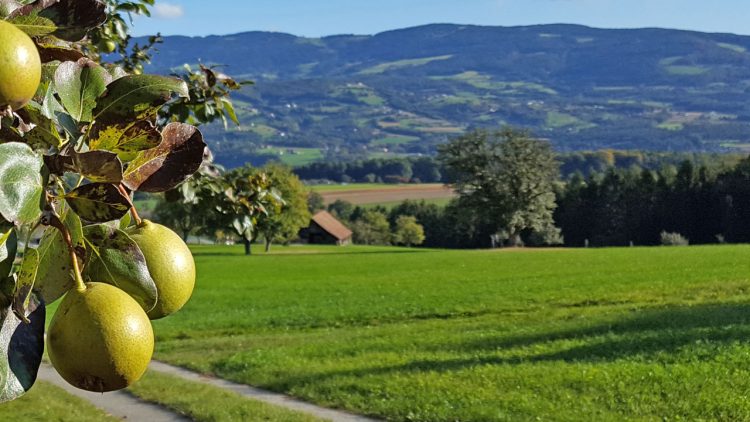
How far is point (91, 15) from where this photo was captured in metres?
0.88

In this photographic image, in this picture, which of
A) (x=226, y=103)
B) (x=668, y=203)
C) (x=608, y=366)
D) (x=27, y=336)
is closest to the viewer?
(x=27, y=336)

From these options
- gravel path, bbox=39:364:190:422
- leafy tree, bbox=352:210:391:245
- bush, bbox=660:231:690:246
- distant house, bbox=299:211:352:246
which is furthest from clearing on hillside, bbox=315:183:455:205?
gravel path, bbox=39:364:190:422

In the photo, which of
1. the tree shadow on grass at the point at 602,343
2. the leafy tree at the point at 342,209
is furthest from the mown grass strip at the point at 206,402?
the leafy tree at the point at 342,209

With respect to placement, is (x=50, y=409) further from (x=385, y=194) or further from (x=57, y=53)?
(x=385, y=194)

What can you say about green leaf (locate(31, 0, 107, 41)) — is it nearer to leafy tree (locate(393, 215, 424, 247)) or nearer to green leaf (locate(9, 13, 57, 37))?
green leaf (locate(9, 13, 57, 37))

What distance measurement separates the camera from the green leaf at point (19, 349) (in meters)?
0.70

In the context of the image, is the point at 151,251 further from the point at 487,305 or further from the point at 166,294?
the point at 487,305

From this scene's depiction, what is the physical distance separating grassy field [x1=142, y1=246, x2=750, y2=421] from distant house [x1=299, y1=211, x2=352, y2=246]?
54.0 metres

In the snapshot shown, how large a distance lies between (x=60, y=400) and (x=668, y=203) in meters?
58.2

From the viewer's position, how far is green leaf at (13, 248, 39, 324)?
76cm

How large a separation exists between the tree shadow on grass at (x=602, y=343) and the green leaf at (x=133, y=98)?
1008 cm

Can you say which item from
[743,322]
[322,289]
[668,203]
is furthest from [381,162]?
[743,322]

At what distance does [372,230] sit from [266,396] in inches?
3270

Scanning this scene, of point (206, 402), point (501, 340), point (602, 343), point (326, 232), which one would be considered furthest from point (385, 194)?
point (206, 402)
